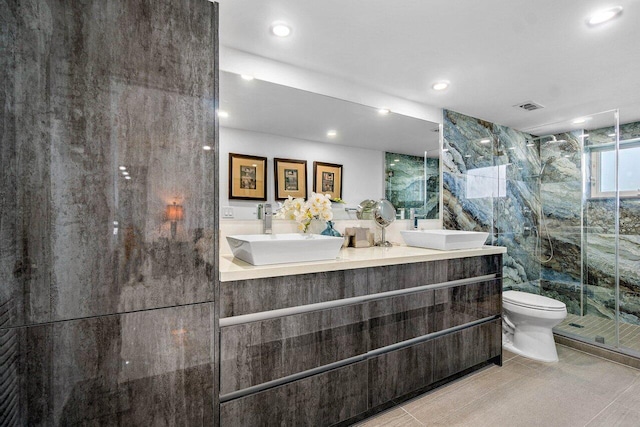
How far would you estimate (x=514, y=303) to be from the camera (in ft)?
8.86

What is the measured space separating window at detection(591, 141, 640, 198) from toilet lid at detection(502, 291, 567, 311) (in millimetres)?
1166

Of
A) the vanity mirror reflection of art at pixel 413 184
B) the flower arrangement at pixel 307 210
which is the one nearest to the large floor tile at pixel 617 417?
the vanity mirror reflection of art at pixel 413 184

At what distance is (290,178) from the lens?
221cm

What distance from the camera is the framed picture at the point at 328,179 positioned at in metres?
2.32

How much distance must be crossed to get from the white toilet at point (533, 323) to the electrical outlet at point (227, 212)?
98.5 inches

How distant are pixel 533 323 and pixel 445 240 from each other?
1277 mm

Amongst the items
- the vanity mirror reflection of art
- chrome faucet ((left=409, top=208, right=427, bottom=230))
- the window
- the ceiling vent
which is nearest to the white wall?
the vanity mirror reflection of art

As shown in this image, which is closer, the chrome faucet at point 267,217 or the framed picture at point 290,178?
the chrome faucet at point 267,217

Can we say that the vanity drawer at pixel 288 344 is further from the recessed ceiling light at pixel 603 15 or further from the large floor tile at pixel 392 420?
the recessed ceiling light at pixel 603 15

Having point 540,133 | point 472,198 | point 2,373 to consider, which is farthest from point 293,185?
point 540,133

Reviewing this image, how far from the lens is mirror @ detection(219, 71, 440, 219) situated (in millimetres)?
2031

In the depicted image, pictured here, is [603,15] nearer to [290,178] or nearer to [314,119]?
[314,119]

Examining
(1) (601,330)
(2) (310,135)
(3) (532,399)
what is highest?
(2) (310,135)

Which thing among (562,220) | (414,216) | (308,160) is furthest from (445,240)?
(562,220)
